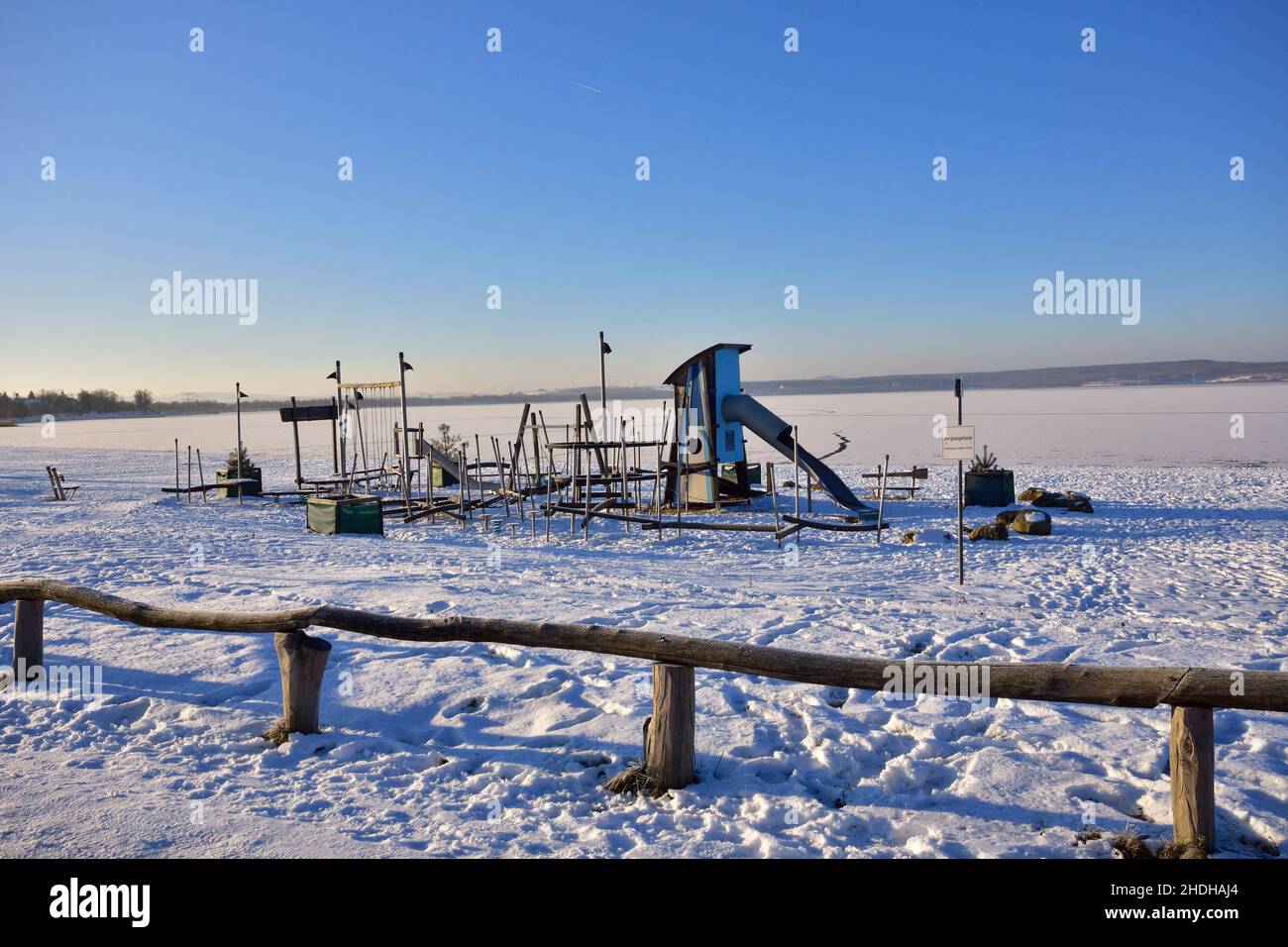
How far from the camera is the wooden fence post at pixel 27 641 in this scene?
6.16 m

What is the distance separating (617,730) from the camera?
5273 millimetres

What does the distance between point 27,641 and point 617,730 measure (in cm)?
452

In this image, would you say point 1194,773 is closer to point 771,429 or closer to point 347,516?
point 347,516

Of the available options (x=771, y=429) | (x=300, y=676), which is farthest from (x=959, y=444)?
(x=771, y=429)

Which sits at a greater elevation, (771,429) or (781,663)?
(771,429)

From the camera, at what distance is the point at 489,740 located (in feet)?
17.1

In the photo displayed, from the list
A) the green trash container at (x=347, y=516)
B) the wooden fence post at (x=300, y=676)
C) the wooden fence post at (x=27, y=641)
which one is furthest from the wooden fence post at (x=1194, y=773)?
the green trash container at (x=347, y=516)

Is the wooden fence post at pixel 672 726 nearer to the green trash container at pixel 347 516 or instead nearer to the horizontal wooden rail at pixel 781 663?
the horizontal wooden rail at pixel 781 663

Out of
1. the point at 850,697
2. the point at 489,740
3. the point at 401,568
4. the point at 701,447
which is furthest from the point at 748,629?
the point at 701,447

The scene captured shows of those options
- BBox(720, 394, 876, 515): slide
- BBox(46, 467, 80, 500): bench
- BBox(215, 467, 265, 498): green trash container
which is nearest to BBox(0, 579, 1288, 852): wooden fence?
BBox(720, 394, 876, 515): slide
